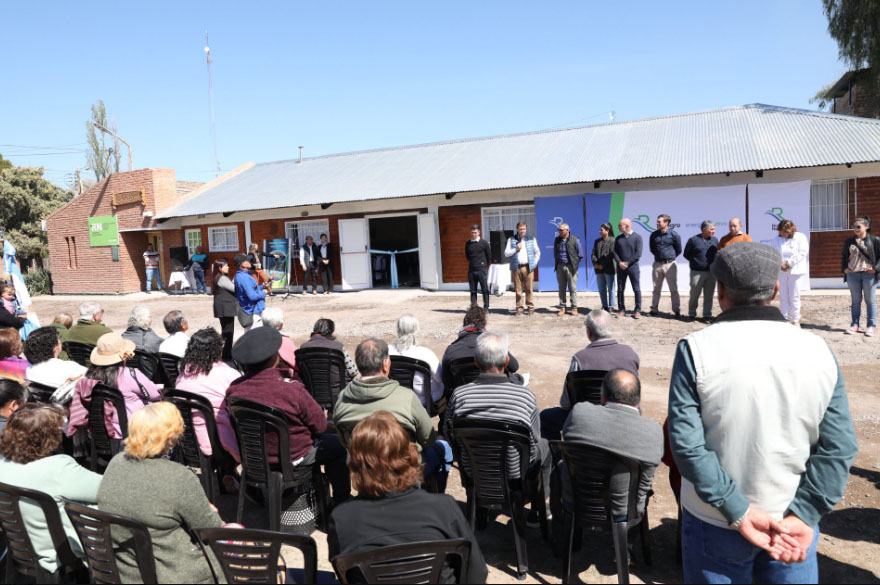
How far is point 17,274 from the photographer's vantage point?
29.3 ft

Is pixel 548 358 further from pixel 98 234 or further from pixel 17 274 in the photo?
pixel 98 234

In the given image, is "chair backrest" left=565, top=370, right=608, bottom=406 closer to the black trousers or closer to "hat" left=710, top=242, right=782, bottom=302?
"hat" left=710, top=242, right=782, bottom=302

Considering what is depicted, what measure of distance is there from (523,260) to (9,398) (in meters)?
9.18

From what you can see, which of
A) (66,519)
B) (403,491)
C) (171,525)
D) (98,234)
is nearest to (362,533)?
(403,491)

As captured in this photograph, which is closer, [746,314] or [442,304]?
[746,314]

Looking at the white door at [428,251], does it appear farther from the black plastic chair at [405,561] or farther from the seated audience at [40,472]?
the black plastic chair at [405,561]

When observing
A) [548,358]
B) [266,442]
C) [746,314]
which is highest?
[746,314]

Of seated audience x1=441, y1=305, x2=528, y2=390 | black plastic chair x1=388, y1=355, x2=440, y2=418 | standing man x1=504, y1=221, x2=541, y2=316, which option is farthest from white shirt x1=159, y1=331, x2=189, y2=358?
standing man x1=504, y1=221, x2=541, y2=316

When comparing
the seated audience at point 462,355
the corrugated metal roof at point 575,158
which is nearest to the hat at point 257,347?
the seated audience at point 462,355

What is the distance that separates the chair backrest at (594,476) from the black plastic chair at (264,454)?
1530 mm

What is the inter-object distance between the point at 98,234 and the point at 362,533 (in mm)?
24520

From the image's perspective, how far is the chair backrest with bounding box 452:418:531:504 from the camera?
327cm

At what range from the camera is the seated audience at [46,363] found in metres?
4.57

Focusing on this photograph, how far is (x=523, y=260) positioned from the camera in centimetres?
1176
